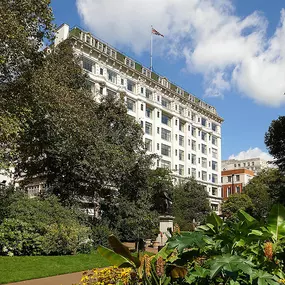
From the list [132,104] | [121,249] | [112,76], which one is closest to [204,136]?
[132,104]

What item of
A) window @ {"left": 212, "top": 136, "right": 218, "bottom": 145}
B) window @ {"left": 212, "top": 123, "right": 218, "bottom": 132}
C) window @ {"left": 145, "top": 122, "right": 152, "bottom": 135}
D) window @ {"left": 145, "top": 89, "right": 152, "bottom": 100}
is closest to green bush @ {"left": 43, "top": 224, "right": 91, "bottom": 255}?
window @ {"left": 145, "top": 122, "right": 152, "bottom": 135}

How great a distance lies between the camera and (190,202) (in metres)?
49.1

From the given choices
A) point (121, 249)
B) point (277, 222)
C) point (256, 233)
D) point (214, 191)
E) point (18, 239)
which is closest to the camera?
point (256, 233)

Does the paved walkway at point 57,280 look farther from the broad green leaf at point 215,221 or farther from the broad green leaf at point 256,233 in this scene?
the broad green leaf at point 256,233

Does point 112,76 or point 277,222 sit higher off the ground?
point 112,76

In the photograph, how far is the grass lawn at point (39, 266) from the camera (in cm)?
1051

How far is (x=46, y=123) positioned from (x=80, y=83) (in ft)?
20.1

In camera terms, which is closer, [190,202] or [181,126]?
[190,202]

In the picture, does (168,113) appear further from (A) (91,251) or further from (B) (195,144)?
(A) (91,251)

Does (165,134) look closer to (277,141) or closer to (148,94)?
(148,94)

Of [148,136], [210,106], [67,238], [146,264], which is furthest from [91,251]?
[210,106]

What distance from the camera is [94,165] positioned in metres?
21.6

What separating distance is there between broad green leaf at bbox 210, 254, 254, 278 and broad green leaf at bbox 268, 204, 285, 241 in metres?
0.80

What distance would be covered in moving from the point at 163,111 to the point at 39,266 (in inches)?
2042
